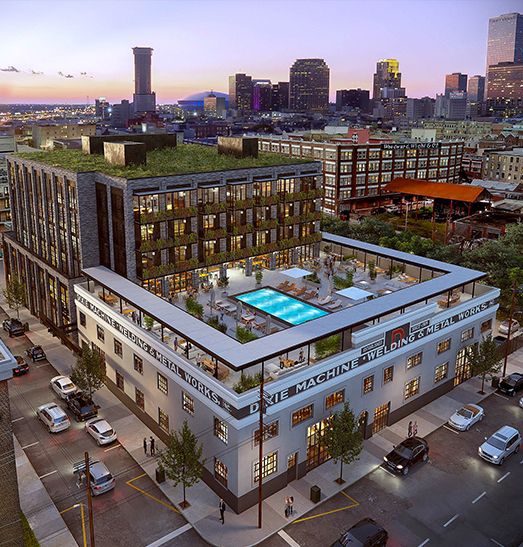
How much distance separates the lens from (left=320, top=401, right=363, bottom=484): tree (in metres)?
37.6

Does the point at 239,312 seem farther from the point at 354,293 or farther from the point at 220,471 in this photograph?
the point at 220,471

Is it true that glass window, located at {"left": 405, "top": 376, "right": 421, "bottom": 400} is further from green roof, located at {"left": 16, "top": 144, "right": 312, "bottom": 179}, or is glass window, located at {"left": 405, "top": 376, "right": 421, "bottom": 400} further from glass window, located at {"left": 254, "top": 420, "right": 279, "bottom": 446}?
green roof, located at {"left": 16, "top": 144, "right": 312, "bottom": 179}

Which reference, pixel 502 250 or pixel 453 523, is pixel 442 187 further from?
pixel 453 523

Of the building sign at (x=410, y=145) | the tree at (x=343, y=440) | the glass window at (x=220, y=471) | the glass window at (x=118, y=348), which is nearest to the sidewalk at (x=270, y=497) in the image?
the glass window at (x=220, y=471)

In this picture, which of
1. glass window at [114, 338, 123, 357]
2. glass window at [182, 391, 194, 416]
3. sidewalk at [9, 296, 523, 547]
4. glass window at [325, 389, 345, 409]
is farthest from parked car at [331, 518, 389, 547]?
glass window at [114, 338, 123, 357]

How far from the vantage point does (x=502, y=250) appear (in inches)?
2894

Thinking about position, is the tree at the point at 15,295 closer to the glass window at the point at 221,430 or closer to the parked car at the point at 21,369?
the parked car at the point at 21,369

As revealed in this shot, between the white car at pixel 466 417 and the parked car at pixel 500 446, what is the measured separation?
2504 millimetres

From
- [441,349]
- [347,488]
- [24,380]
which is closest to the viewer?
[347,488]

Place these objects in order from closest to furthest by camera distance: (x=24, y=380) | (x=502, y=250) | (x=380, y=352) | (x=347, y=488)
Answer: (x=347, y=488) < (x=380, y=352) < (x=24, y=380) < (x=502, y=250)

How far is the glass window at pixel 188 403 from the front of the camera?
3906cm

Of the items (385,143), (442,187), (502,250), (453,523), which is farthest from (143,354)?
(385,143)

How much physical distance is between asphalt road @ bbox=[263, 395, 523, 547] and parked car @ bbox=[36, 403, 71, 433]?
844 inches

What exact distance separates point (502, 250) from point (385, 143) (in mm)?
67714
